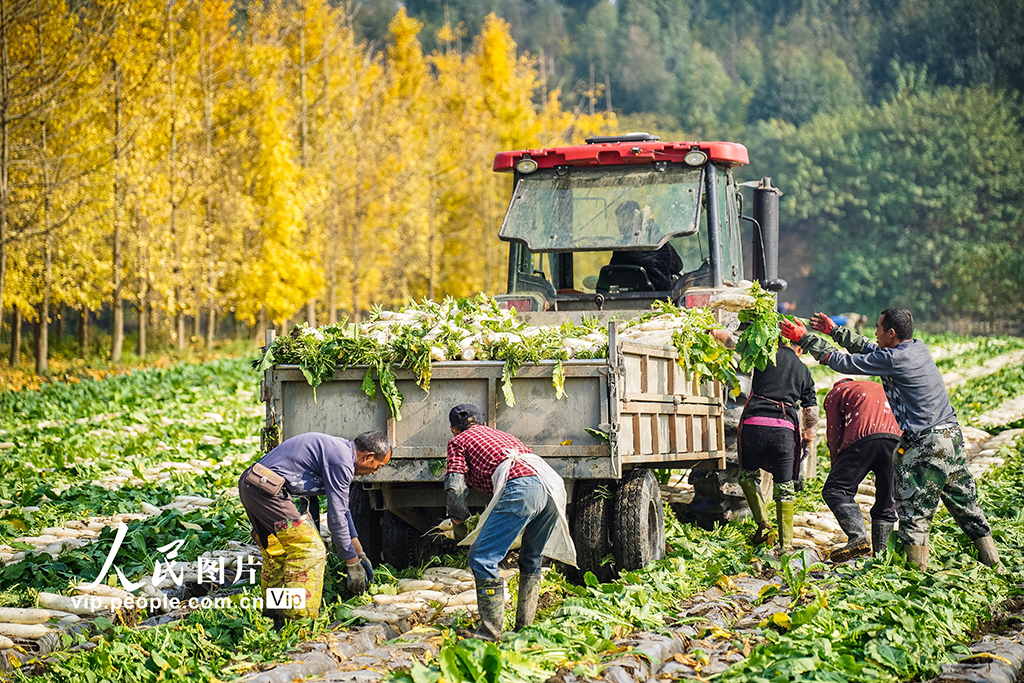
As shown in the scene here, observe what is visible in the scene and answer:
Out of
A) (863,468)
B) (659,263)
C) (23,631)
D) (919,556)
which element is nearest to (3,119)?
(659,263)

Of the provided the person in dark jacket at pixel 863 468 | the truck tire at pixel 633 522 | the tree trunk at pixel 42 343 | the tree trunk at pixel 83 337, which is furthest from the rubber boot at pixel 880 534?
the tree trunk at pixel 83 337

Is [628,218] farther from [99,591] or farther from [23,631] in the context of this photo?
[23,631]

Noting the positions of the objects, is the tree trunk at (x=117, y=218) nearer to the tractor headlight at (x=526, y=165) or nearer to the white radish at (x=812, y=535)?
the tractor headlight at (x=526, y=165)

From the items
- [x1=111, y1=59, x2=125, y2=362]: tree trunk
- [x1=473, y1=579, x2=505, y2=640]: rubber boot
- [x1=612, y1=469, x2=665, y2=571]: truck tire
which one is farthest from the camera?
[x1=111, y1=59, x2=125, y2=362]: tree trunk

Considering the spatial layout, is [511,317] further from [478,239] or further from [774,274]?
[478,239]

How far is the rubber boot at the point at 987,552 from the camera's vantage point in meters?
7.72

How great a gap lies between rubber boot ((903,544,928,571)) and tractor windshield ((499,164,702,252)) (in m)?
3.50

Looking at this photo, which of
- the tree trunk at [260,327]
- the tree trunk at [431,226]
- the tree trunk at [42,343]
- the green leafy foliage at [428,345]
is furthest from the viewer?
the tree trunk at [431,226]

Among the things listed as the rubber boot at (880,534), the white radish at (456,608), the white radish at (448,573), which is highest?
the rubber boot at (880,534)

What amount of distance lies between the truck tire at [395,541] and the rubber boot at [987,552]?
429 centimetres

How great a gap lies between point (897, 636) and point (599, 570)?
225cm

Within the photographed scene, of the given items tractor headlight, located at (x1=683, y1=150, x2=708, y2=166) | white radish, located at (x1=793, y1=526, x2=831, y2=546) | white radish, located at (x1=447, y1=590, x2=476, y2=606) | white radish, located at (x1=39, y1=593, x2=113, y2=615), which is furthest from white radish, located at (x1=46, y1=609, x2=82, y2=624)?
tractor headlight, located at (x1=683, y1=150, x2=708, y2=166)

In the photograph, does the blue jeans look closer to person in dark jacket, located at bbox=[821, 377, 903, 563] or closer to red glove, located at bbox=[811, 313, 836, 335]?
red glove, located at bbox=[811, 313, 836, 335]

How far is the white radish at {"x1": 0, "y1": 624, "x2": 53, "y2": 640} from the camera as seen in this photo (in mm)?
6383
